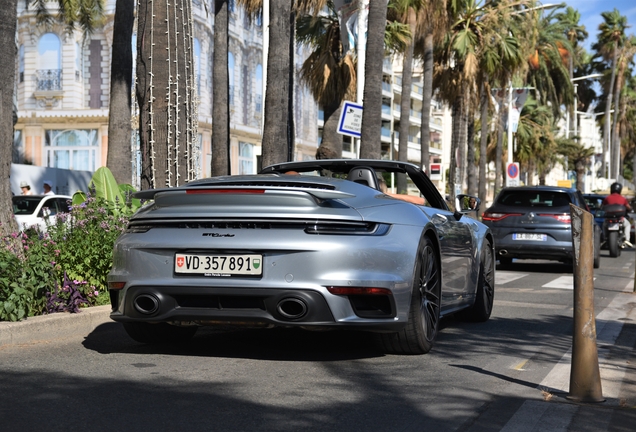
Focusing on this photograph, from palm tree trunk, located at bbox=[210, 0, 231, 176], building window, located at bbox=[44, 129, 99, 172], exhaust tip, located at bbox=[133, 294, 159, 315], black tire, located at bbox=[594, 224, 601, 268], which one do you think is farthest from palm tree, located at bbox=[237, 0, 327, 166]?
building window, located at bbox=[44, 129, 99, 172]

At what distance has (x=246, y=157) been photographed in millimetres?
51656

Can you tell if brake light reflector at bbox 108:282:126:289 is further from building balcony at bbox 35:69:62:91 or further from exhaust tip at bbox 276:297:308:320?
building balcony at bbox 35:69:62:91

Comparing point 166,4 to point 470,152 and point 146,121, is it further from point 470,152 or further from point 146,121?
point 470,152

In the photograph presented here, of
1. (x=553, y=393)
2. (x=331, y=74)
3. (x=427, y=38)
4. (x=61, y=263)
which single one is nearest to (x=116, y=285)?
(x=61, y=263)

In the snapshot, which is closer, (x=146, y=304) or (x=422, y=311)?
(x=146, y=304)

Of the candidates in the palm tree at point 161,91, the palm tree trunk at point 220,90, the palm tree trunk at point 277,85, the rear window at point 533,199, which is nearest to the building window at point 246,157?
the palm tree trunk at point 220,90

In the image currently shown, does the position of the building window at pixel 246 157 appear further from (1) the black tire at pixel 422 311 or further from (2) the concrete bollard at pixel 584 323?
(2) the concrete bollard at pixel 584 323

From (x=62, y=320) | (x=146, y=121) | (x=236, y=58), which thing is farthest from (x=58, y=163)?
(x=62, y=320)

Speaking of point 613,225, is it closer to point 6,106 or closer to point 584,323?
point 6,106

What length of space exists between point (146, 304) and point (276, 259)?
3.02 feet

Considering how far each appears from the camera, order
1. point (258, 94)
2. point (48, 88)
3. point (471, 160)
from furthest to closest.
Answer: point (258, 94) → point (48, 88) → point (471, 160)

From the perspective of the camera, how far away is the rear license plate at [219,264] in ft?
19.0

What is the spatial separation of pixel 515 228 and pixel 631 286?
3.21 meters

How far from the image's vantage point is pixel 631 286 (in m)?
14.5
